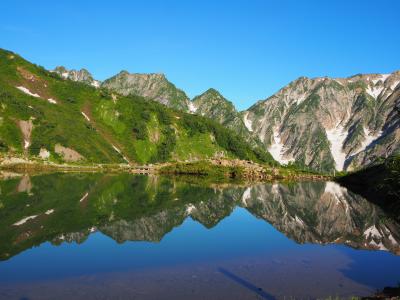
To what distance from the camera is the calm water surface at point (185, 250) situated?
22.8 metres

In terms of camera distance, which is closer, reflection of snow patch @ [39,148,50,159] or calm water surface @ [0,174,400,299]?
calm water surface @ [0,174,400,299]

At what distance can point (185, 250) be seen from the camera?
106 feet

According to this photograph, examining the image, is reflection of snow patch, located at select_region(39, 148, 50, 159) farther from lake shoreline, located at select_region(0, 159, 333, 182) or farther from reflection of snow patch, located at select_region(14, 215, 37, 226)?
reflection of snow patch, located at select_region(14, 215, 37, 226)

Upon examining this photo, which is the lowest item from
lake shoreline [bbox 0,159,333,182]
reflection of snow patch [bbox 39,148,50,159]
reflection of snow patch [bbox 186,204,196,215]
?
reflection of snow patch [bbox 186,204,196,215]

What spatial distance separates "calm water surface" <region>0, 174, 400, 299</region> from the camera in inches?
896

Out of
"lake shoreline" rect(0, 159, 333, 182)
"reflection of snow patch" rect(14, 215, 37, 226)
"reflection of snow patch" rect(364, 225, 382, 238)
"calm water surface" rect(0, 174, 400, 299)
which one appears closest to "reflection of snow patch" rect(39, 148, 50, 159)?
"lake shoreline" rect(0, 159, 333, 182)

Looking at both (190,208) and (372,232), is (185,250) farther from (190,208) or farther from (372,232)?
(190,208)

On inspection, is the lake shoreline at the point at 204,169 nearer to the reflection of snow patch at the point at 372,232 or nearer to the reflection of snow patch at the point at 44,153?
the reflection of snow patch at the point at 44,153

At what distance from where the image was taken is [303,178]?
505ft

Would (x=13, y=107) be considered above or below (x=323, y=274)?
above

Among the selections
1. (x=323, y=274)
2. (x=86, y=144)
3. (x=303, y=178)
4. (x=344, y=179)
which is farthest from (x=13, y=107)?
(x=323, y=274)

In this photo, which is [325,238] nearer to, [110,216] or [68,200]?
[110,216]

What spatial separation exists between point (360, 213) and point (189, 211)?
76.5 ft

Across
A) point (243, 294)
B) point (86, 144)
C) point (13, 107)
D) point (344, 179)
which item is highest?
point (13, 107)
